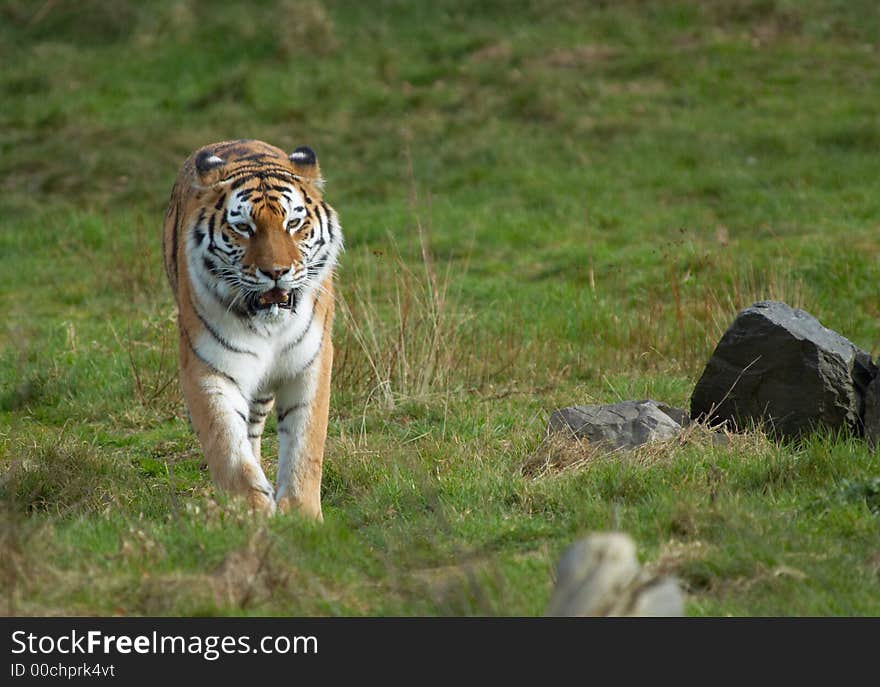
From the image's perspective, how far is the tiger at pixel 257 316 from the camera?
5.82 m

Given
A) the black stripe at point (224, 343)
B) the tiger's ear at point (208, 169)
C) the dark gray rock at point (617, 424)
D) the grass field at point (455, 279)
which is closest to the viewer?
the grass field at point (455, 279)

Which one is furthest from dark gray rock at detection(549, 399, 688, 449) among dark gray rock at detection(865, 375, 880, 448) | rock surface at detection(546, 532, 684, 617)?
rock surface at detection(546, 532, 684, 617)

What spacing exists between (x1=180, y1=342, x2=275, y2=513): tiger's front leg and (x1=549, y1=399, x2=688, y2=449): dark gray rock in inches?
62.3

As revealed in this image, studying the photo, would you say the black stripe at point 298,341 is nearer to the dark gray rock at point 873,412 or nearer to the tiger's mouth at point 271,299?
the tiger's mouth at point 271,299

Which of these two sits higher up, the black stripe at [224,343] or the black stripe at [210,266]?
the black stripe at [210,266]

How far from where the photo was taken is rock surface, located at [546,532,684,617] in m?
3.71

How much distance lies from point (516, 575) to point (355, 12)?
50.0 feet

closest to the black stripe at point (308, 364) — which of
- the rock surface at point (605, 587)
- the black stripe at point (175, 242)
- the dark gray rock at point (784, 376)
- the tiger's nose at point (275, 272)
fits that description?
the tiger's nose at point (275, 272)

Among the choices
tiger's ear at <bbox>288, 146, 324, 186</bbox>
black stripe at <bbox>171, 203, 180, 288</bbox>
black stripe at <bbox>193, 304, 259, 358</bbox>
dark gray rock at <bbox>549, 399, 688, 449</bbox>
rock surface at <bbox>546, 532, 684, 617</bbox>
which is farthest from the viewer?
black stripe at <bbox>171, 203, 180, 288</bbox>

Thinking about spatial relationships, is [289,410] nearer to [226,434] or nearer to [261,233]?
[226,434]

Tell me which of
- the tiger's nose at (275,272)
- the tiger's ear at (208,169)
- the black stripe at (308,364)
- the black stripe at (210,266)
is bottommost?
the black stripe at (308,364)

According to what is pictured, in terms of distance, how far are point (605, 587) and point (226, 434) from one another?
249 cm

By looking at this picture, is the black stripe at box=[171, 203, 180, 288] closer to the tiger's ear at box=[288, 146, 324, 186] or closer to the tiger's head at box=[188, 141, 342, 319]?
the tiger's head at box=[188, 141, 342, 319]

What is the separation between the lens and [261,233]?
19.3ft
